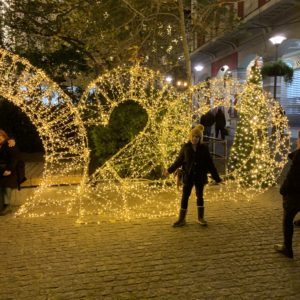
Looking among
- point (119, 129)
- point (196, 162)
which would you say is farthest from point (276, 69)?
point (196, 162)

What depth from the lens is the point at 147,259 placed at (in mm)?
4785

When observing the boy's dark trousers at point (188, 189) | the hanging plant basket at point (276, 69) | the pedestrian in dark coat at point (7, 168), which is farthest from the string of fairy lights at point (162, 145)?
the hanging plant basket at point (276, 69)

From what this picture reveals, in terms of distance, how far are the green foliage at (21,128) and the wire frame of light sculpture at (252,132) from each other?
8633mm

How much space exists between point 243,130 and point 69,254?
17.0ft

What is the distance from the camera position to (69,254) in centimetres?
499

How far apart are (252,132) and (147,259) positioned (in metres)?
4.65

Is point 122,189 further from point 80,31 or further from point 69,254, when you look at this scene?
point 80,31

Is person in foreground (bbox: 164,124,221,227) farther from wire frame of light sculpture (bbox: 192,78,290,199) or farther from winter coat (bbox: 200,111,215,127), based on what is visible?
winter coat (bbox: 200,111,215,127)

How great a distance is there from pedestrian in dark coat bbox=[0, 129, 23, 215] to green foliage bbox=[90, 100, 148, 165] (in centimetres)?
217

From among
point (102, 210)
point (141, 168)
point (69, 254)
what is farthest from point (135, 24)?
point (69, 254)

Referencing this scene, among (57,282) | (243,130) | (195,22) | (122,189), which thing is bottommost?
(57,282)

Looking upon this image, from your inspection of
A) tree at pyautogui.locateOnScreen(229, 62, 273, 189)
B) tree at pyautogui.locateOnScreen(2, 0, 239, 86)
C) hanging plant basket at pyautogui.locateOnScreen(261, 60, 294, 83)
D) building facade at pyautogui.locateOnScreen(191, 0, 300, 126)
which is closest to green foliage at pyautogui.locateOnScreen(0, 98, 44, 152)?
tree at pyautogui.locateOnScreen(2, 0, 239, 86)

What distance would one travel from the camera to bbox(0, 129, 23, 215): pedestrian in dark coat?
678cm

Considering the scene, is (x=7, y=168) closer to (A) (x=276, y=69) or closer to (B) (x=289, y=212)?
(B) (x=289, y=212)
